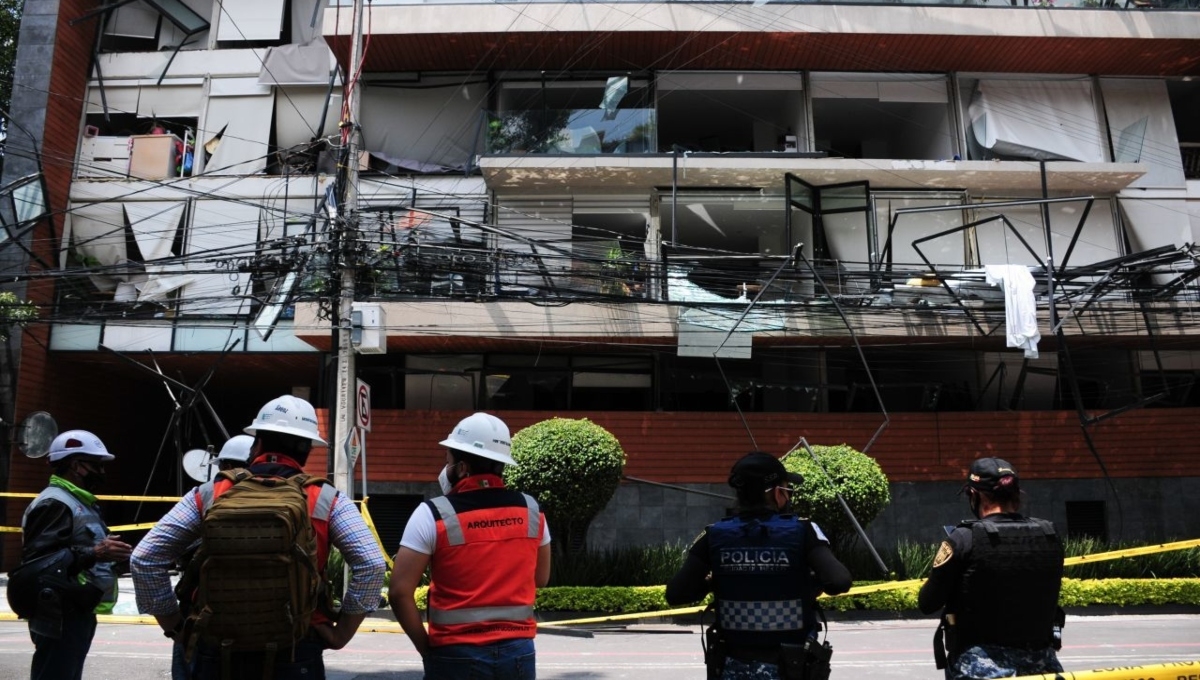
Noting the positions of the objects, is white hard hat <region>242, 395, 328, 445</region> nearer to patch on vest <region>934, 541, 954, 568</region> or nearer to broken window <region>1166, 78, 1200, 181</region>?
patch on vest <region>934, 541, 954, 568</region>

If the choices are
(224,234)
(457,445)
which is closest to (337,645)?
(457,445)

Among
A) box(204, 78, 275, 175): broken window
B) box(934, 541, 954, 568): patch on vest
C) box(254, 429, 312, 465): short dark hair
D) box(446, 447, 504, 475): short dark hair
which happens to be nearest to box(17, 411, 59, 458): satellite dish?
box(204, 78, 275, 175): broken window

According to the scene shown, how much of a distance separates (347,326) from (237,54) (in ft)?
38.1

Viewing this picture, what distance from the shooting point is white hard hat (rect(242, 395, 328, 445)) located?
11.7ft

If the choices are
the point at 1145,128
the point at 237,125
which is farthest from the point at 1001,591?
the point at 237,125

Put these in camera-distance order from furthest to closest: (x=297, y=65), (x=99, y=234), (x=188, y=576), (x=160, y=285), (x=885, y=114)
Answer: (x=297, y=65)
(x=885, y=114)
(x=99, y=234)
(x=160, y=285)
(x=188, y=576)

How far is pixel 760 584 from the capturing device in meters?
3.68

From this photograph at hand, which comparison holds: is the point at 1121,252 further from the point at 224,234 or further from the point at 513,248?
the point at 224,234

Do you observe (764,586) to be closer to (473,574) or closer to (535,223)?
(473,574)

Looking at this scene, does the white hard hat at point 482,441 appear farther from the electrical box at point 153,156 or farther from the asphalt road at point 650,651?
the electrical box at point 153,156

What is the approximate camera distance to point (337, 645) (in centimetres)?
350

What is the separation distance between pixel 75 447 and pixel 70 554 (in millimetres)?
567

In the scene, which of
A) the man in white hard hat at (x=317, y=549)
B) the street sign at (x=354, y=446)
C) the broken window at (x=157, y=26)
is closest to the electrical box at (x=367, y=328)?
the street sign at (x=354, y=446)

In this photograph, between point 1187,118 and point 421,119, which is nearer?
point 421,119
